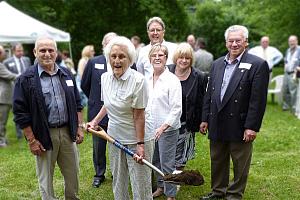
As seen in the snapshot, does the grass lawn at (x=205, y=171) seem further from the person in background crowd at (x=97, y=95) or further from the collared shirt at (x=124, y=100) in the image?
the collared shirt at (x=124, y=100)

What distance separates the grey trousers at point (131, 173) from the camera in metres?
3.89

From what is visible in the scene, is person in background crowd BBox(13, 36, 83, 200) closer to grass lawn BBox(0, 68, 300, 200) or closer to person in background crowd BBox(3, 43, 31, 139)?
grass lawn BBox(0, 68, 300, 200)

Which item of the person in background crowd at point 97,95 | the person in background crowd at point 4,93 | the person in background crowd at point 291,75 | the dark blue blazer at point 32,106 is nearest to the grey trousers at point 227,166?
the person in background crowd at point 97,95

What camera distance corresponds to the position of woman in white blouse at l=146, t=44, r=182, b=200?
14.8ft

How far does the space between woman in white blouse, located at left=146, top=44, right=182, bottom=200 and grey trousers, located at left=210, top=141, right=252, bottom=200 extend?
1.76ft

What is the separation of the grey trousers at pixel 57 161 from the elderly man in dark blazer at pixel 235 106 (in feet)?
4.90

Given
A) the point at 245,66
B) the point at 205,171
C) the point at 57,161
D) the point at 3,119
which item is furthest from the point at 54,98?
the point at 3,119

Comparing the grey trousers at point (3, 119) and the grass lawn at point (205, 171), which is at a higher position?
the grey trousers at point (3, 119)

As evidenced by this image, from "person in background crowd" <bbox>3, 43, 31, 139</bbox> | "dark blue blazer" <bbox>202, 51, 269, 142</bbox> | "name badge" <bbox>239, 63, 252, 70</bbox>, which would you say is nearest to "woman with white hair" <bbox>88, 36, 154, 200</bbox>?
"dark blue blazer" <bbox>202, 51, 269, 142</bbox>

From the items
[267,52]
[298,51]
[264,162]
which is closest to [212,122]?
[264,162]

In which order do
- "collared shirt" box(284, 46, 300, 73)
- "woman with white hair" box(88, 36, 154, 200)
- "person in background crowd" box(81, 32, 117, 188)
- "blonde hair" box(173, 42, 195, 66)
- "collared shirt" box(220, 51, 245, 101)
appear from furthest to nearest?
"collared shirt" box(284, 46, 300, 73), "person in background crowd" box(81, 32, 117, 188), "blonde hair" box(173, 42, 195, 66), "collared shirt" box(220, 51, 245, 101), "woman with white hair" box(88, 36, 154, 200)

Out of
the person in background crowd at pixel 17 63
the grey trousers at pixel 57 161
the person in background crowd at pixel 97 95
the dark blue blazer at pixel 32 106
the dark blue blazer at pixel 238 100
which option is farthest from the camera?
the person in background crowd at pixel 17 63

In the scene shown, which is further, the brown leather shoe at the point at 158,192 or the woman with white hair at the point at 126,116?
the brown leather shoe at the point at 158,192

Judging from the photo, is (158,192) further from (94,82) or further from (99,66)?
(99,66)
